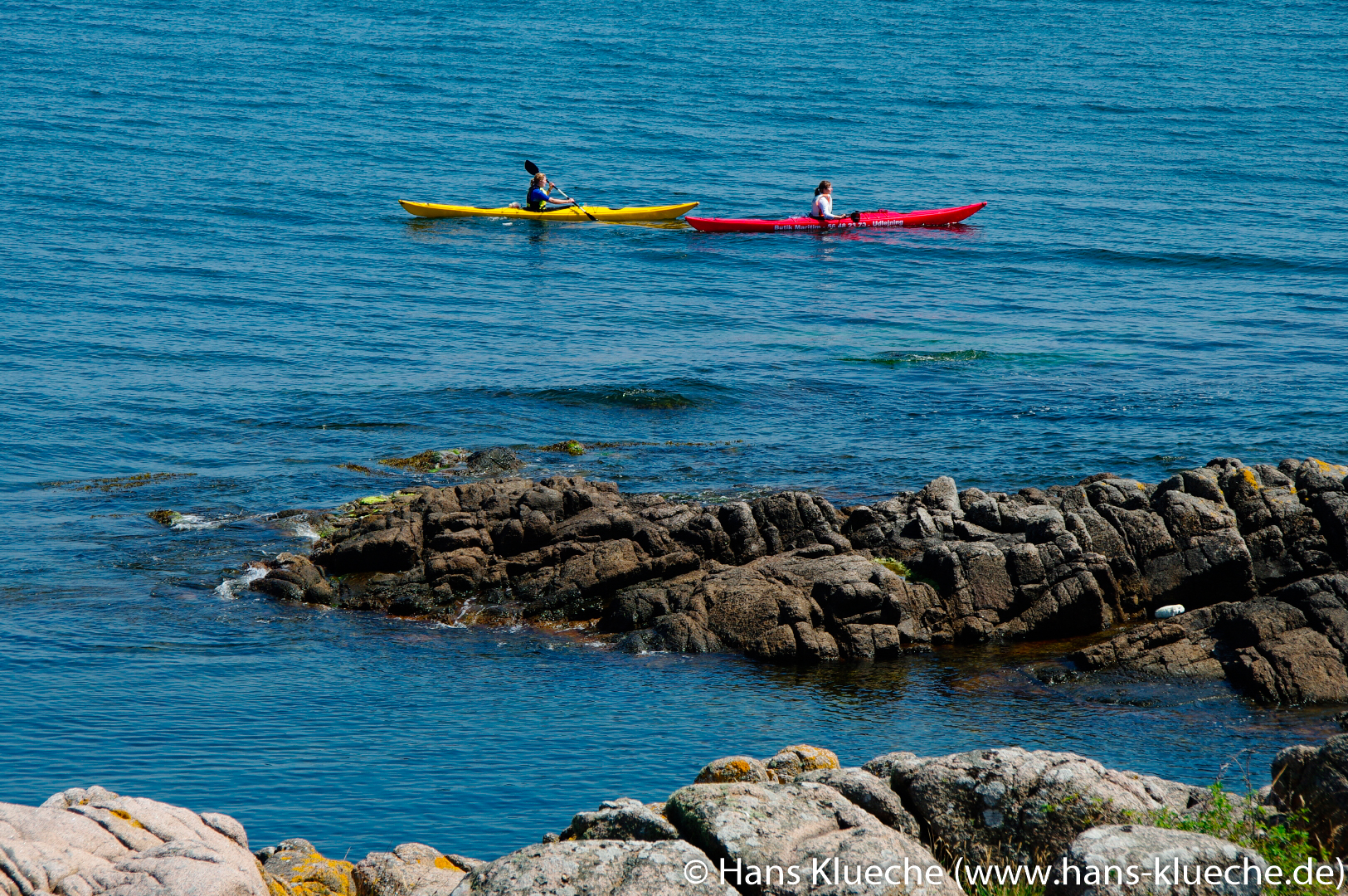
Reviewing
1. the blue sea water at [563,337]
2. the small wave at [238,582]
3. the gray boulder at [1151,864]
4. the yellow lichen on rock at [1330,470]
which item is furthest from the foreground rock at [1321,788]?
the small wave at [238,582]

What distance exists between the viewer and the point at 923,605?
49.5 ft

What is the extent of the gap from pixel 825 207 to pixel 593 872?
128 ft

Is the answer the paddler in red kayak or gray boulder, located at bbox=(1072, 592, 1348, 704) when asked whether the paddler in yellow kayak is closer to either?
the paddler in red kayak

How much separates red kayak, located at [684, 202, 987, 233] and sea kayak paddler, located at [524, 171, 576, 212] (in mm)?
4930

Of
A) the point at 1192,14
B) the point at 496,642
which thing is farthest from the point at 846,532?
the point at 1192,14

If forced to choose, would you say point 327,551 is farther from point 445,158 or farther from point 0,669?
point 445,158

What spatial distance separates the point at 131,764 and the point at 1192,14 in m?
98.7

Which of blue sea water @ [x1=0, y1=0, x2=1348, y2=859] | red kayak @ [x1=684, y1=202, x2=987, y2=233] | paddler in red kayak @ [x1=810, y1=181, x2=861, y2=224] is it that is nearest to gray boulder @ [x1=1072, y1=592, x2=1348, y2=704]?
blue sea water @ [x1=0, y1=0, x2=1348, y2=859]

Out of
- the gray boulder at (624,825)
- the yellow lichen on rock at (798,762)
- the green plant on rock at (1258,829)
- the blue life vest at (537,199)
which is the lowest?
the yellow lichen on rock at (798,762)

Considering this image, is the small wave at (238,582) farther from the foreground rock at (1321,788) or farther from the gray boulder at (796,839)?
the foreground rock at (1321,788)

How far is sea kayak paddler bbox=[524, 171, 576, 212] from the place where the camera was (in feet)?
147

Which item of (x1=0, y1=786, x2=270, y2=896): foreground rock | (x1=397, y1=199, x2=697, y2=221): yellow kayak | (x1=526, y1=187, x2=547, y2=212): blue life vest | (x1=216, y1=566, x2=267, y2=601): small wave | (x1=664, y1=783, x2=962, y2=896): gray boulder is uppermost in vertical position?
(x1=526, y1=187, x2=547, y2=212): blue life vest

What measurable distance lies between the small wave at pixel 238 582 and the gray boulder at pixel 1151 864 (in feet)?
41.2

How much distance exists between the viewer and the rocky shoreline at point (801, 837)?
21.1 feet
